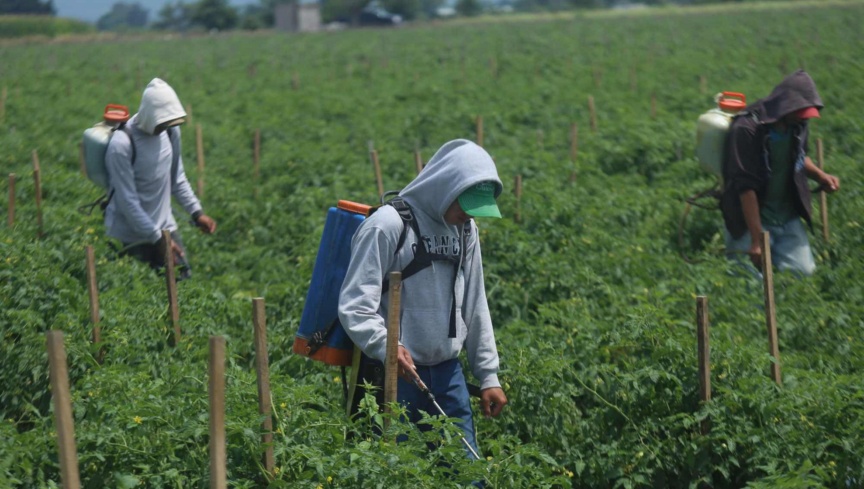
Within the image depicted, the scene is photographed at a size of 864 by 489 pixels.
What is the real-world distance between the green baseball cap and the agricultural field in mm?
964

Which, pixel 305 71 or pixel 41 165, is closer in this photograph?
pixel 41 165

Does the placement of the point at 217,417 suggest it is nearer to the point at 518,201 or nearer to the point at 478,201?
the point at 478,201

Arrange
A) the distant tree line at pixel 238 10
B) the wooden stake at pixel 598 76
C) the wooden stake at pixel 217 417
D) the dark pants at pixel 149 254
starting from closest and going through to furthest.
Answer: the wooden stake at pixel 217 417
the dark pants at pixel 149 254
the wooden stake at pixel 598 76
the distant tree line at pixel 238 10

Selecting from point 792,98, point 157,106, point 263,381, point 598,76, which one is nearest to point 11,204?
point 157,106

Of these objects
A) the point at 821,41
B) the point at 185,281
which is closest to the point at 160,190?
the point at 185,281

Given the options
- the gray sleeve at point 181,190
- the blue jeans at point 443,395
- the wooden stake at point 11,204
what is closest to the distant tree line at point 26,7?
the wooden stake at point 11,204

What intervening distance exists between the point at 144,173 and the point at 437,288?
139 inches

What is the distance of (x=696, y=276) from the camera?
24.4ft

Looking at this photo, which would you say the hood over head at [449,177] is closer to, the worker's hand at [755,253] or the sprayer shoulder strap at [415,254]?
the sprayer shoulder strap at [415,254]

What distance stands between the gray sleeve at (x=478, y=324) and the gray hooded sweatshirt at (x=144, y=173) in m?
3.12

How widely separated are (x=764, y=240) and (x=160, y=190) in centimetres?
429

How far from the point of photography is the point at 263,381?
13.9 ft

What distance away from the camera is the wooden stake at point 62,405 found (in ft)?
10.4

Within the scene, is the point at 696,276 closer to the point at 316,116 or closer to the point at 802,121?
the point at 802,121
